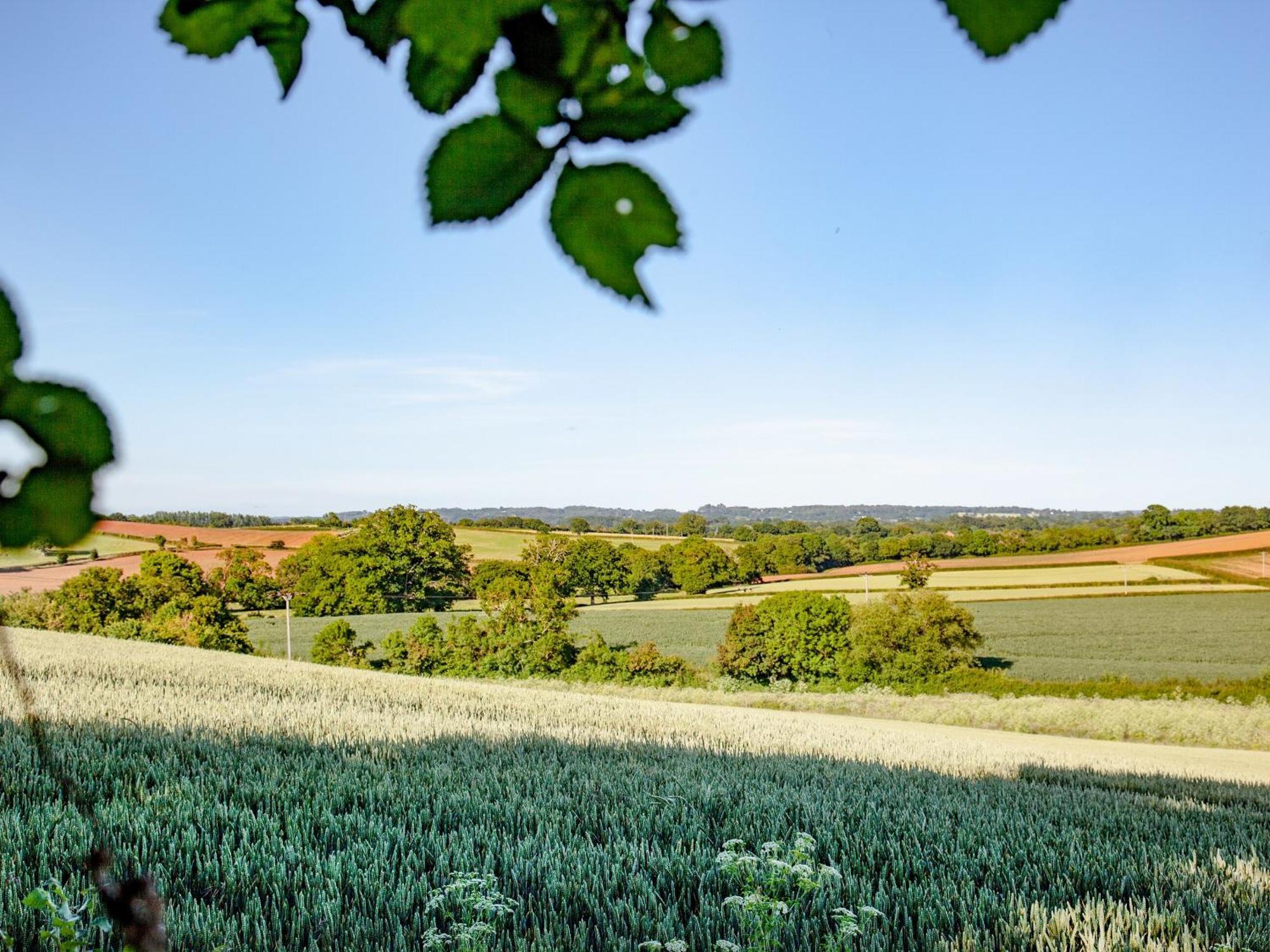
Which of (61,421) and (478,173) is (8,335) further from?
(478,173)

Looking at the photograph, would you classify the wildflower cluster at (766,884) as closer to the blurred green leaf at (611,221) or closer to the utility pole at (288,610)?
the blurred green leaf at (611,221)

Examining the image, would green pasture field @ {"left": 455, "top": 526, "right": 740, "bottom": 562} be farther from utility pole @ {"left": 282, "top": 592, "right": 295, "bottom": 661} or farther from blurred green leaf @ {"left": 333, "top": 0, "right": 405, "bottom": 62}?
blurred green leaf @ {"left": 333, "top": 0, "right": 405, "bottom": 62}

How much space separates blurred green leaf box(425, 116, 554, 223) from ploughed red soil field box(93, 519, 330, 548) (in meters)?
0.25

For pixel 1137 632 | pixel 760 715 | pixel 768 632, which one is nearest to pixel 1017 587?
pixel 1137 632

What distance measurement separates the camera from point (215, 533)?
482 cm

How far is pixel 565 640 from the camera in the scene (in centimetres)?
3894

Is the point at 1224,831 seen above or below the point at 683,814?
below

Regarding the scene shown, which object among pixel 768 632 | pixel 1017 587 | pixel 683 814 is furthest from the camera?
pixel 1017 587

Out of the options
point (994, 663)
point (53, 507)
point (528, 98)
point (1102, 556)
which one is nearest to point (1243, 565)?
point (1102, 556)

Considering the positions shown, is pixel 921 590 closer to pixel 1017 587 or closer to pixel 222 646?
pixel 1017 587

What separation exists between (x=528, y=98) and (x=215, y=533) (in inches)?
194

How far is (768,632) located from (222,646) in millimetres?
25010

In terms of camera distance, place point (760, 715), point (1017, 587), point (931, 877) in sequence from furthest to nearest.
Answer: point (1017, 587)
point (760, 715)
point (931, 877)

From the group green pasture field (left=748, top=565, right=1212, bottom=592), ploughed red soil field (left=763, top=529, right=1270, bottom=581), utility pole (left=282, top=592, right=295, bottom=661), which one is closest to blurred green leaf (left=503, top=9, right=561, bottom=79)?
utility pole (left=282, top=592, right=295, bottom=661)
